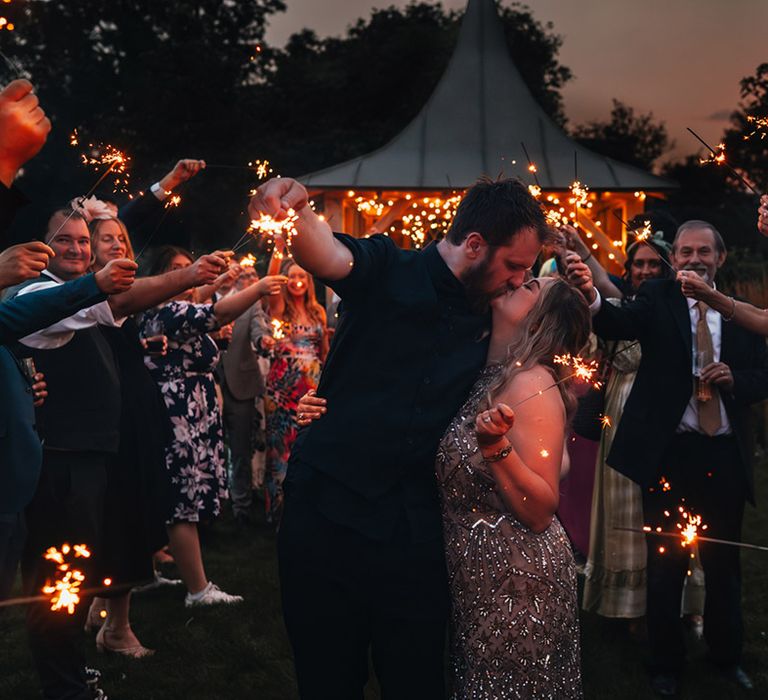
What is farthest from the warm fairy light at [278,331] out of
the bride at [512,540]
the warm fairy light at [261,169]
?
the bride at [512,540]

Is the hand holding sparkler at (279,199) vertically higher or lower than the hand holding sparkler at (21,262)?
higher

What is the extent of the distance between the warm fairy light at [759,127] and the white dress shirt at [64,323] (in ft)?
7.54

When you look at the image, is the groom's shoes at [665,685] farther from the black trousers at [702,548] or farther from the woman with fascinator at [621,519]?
the woman with fascinator at [621,519]

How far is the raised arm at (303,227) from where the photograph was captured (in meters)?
2.05

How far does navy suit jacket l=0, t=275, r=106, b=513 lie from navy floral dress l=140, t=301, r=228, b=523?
7.71 ft

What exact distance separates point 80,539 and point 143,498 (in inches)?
26.5

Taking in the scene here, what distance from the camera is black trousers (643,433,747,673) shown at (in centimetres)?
408

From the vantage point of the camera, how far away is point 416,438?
2.36 m

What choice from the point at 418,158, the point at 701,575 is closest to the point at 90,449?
the point at 701,575

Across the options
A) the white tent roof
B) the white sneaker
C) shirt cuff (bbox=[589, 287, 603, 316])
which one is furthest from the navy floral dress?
the white tent roof

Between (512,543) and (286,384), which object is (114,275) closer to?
(512,543)

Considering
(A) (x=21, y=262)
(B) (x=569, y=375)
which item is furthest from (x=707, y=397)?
(A) (x=21, y=262)

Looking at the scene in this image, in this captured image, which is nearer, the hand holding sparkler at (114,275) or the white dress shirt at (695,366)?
the hand holding sparkler at (114,275)

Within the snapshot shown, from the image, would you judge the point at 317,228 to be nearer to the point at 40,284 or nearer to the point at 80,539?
the point at 40,284
